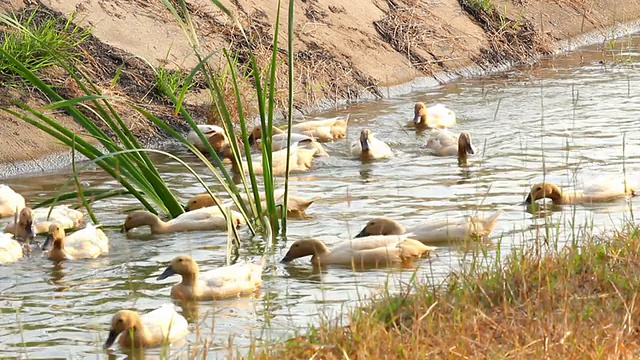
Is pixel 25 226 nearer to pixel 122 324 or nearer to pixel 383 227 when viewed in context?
pixel 383 227

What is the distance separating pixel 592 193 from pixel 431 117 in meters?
3.81

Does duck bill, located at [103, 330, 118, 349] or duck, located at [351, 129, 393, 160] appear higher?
duck, located at [351, 129, 393, 160]

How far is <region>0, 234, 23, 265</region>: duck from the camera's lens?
795 cm

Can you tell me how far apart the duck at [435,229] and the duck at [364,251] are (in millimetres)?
172

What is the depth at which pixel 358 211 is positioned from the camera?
9.33 m

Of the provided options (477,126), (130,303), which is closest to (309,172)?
(477,126)

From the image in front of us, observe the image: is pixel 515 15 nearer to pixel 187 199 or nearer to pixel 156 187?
pixel 187 199

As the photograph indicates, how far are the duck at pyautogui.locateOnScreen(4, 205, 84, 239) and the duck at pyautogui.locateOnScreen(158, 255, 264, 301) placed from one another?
5.41 feet

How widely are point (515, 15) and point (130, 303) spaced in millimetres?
12471

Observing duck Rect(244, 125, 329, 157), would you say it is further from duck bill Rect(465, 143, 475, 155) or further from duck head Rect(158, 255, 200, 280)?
duck head Rect(158, 255, 200, 280)

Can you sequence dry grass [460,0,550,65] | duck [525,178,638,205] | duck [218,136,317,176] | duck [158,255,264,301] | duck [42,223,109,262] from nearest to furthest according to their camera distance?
duck [158,255,264,301] → duck [42,223,109,262] → duck [525,178,638,205] → duck [218,136,317,176] → dry grass [460,0,550,65]

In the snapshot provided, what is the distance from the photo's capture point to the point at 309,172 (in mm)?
11039

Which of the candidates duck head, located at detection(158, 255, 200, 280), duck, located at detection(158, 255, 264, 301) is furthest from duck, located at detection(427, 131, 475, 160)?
duck head, located at detection(158, 255, 200, 280)

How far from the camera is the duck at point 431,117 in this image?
41.8 feet
